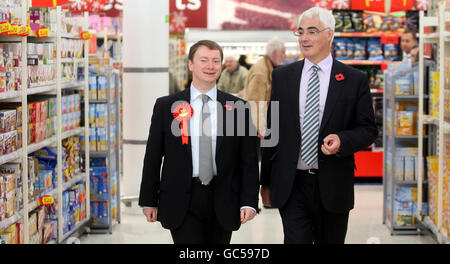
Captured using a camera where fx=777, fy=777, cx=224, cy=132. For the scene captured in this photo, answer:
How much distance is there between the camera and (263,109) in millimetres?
7852

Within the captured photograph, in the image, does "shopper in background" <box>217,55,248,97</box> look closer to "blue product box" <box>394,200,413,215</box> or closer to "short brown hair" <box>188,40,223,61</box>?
"blue product box" <box>394,200,413,215</box>

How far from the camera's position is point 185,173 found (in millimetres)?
3705

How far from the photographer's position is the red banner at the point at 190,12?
1580 centimetres

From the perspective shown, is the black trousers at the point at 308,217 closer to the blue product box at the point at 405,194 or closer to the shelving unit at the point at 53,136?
the shelving unit at the point at 53,136

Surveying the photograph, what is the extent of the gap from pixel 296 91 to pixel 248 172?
481 mm

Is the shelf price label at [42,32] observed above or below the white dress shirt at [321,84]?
above

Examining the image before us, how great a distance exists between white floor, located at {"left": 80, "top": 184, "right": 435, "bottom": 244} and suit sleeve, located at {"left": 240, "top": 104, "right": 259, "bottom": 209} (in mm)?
3245

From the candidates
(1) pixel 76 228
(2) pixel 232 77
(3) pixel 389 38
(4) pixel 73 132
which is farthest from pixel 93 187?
(2) pixel 232 77

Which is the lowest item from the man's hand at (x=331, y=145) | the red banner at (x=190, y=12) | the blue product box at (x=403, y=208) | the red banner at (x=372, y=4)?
the blue product box at (x=403, y=208)

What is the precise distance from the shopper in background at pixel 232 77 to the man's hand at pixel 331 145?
7.99 m

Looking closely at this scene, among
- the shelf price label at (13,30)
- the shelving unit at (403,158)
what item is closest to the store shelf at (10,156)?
the shelf price label at (13,30)

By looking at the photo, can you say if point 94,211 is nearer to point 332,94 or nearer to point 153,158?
point 153,158

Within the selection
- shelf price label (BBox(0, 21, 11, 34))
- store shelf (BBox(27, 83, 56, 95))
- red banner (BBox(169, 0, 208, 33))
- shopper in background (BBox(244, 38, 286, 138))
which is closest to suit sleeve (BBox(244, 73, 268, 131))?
shopper in background (BBox(244, 38, 286, 138))
